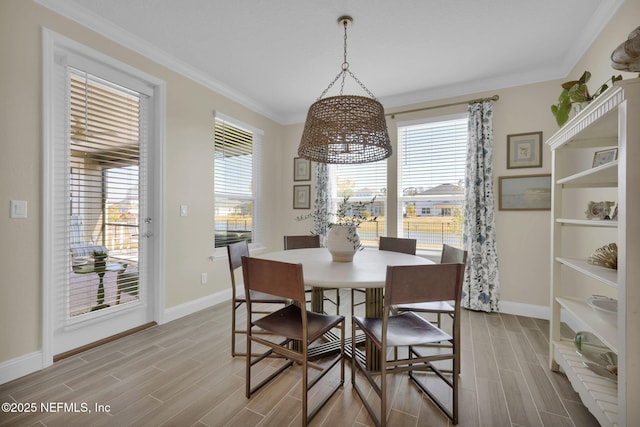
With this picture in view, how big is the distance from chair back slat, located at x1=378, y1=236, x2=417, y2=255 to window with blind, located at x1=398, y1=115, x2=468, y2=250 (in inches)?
36.2

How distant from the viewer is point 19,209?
1.87 meters

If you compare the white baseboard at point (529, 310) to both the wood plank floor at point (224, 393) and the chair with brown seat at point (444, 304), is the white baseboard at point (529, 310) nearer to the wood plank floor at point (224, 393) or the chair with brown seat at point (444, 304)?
the wood plank floor at point (224, 393)

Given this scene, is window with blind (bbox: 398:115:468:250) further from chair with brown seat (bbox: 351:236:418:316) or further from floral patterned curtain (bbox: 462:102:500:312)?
chair with brown seat (bbox: 351:236:418:316)

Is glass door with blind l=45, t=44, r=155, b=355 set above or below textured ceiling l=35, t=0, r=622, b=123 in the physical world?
below

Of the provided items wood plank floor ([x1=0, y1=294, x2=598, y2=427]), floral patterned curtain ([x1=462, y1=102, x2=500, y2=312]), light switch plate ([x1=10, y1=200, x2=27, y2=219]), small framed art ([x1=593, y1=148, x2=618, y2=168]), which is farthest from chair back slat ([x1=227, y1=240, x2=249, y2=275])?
small framed art ([x1=593, y1=148, x2=618, y2=168])

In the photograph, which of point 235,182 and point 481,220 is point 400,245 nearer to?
point 481,220

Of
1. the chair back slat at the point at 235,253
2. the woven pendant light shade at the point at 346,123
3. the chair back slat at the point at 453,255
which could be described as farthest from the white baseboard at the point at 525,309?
the chair back slat at the point at 235,253

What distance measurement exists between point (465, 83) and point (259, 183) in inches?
115

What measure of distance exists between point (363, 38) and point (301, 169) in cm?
223

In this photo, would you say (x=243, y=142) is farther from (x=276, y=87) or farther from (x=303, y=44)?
(x=303, y=44)

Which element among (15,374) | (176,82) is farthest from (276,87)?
(15,374)

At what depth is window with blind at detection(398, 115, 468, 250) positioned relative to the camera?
11.2ft

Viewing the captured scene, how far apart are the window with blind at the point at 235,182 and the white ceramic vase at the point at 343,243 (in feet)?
6.48

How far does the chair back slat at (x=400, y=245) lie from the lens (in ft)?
8.76
